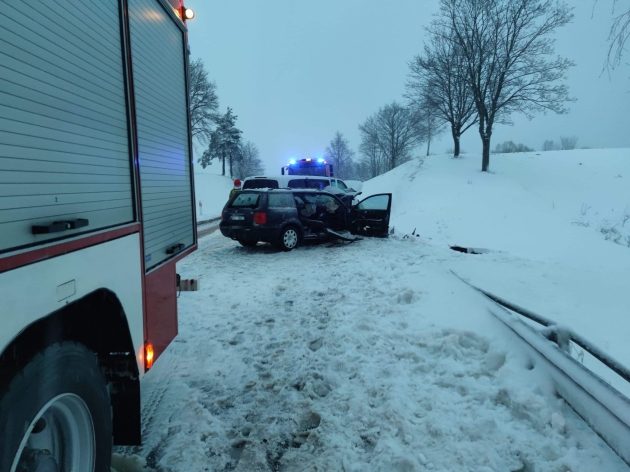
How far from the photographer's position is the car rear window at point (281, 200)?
10570 millimetres

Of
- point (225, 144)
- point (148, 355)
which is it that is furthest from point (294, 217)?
point (225, 144)

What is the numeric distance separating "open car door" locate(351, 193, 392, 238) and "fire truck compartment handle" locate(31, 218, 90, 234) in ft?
34.6

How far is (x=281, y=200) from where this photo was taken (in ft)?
35.4

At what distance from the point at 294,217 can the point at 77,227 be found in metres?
9.21

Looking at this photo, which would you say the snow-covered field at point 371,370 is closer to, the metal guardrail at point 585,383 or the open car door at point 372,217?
the metal guardrail at point 585,383

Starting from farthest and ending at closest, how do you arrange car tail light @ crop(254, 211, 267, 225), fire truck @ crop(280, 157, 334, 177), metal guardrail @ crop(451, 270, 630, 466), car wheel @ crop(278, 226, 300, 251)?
fire truck @ crop(280, 157, 334, 177) < car wheel @ crop(278, 226, 300, 251) < car tail light @ crop(254, 211, 267, 225) < metal guardrail @ crop(451, 270, 630, 466)

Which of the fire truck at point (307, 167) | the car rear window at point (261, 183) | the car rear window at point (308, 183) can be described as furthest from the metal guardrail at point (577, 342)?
the fire truck at point (307, 167)

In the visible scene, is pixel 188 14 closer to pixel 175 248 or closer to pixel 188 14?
pixel 188 14

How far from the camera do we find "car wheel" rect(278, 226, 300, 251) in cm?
1062

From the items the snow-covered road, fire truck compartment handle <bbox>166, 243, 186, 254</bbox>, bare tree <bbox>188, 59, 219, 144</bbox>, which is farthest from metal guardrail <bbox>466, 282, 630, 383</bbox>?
bare tree <bbox>188, 59, 219, 144</bbox>

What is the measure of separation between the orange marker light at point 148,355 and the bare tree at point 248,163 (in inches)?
2770

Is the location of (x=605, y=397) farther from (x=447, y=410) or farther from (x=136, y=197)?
(x=136, y=197)

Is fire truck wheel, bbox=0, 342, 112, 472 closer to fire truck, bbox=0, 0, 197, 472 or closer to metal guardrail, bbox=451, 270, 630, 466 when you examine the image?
fire truck, bbox=0, 0, 197, 472

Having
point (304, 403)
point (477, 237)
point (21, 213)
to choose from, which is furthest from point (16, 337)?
point (477, 237)
